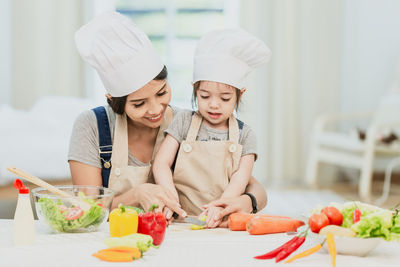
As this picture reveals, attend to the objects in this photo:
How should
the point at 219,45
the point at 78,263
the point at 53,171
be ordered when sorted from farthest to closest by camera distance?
the point at 53,171
the point at 219,45
the point at 78,263

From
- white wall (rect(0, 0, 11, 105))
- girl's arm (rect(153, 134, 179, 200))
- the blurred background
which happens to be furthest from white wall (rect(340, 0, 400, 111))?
girl's arm (rect(153, 134, 179, 200))

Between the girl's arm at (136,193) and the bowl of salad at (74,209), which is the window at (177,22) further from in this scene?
the bowl of salad at (74,209)

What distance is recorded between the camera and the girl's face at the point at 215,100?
6.03 ft

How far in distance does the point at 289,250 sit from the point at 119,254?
39 cm

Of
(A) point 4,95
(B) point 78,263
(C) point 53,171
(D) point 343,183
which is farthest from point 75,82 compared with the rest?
(B) point 78,263

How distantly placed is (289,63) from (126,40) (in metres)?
4.18

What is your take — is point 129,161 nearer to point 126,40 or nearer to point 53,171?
point 126,40

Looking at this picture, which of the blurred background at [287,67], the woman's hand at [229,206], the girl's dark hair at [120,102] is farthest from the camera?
the blurred background at [287,67]

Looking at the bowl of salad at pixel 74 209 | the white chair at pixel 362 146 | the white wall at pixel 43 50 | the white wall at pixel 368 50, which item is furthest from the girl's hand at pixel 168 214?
the white wall at pixel 368 50

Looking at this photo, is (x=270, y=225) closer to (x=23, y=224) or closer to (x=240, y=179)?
(x=240, y=179)

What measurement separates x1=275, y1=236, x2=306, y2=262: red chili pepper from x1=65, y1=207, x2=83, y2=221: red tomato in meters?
0.52

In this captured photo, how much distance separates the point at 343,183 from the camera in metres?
5.92

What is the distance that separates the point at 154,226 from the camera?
4.56 feet

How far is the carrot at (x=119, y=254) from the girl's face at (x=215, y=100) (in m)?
0.69
